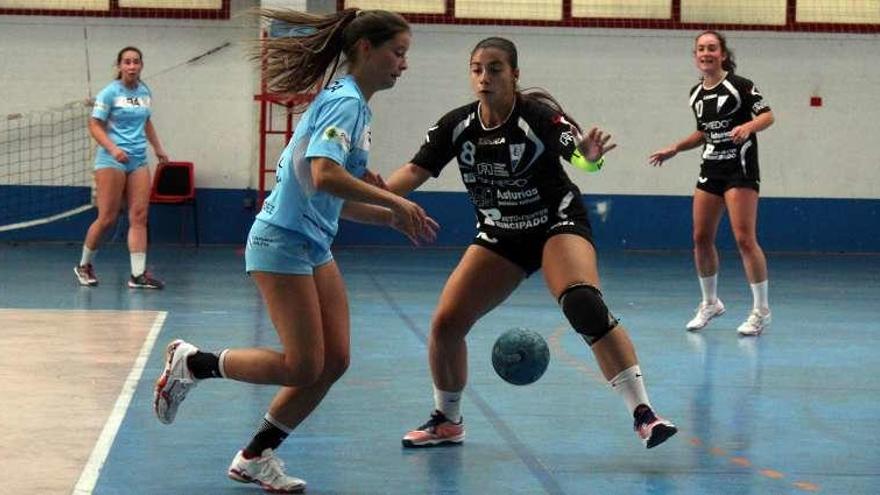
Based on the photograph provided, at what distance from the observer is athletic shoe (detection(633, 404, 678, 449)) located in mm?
6125

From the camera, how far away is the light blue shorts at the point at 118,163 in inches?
513

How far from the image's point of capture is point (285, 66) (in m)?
5.88

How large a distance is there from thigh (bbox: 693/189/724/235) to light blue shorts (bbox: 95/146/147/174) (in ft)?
16.6

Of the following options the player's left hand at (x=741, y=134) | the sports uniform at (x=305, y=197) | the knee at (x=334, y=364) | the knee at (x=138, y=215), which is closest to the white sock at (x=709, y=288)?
the player's left hand at (x=741, y=134)

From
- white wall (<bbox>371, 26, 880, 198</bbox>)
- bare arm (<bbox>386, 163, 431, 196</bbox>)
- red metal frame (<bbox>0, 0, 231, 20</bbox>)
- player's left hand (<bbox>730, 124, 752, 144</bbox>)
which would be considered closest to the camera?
bare arm (<bbox>386, 163, 431, 196</bbox>)

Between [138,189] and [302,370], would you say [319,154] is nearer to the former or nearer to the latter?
[302,370]

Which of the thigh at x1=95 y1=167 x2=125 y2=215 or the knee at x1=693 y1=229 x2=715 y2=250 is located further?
the thigh at x1=95 y1=167 x2=125 y2=215

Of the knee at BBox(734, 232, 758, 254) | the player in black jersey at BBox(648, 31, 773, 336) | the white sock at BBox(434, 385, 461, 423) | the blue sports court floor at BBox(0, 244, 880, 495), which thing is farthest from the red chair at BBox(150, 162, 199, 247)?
the white sock at BBox(434, 385, 461, 423)

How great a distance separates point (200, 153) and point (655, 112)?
5.73 meters

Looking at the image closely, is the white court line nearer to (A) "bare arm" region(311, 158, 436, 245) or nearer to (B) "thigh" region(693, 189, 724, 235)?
(A) "bare arm" region(311, 158, 436, 245)

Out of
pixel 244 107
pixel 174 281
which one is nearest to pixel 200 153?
pixel 244 107

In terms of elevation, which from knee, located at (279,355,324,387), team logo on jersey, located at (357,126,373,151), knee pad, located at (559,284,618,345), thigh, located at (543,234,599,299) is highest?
team logo on jersey, located at (357,126,373,151)

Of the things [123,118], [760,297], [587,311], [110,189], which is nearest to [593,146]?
[587,311]

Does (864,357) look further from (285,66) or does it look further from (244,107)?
(244,107)
